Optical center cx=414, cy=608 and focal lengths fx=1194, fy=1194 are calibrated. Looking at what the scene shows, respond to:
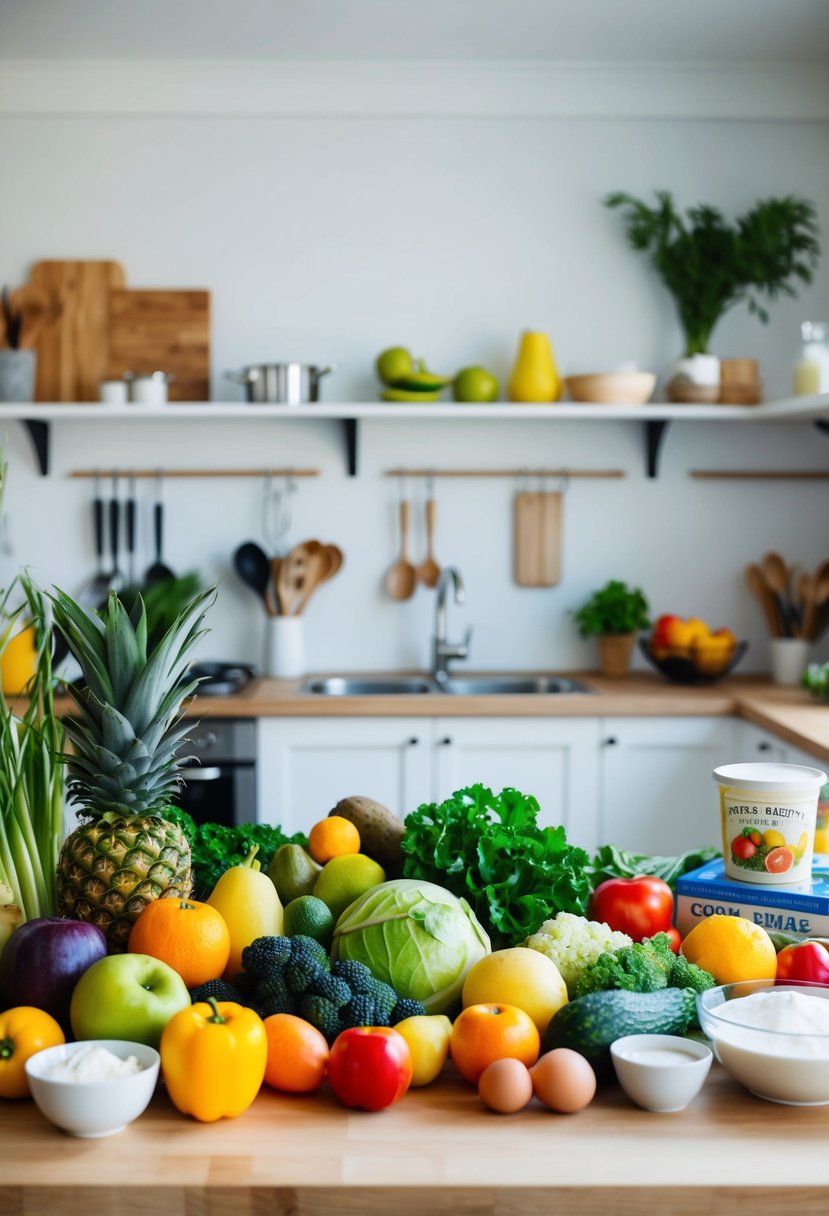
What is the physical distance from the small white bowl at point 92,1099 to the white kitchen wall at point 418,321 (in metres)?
2.95

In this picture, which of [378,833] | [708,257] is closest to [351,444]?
[708,257]

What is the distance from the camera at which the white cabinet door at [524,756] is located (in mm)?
3377

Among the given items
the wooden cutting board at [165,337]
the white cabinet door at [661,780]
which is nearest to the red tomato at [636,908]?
the white cabinet door at [661,780]

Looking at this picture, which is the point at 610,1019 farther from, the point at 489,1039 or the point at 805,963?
the point at 805,963

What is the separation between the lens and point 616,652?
3.85m

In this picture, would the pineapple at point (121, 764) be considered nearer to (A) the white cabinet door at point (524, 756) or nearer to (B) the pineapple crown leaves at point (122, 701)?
(B) the pineapple crown leaves at point (122, 701)

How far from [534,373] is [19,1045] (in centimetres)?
298

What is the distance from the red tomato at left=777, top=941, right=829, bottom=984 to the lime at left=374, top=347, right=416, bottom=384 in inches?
105

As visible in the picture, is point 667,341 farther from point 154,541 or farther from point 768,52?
point 154,541

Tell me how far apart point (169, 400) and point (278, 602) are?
29.2 inches

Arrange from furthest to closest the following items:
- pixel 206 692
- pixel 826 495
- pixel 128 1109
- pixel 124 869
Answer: pixel 826 495
pixel 206 692
pixel 124 869
pixel 128 1109

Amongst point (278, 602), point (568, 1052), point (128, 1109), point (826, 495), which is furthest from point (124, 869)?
point (826, 495)

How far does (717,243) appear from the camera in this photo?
381 cm

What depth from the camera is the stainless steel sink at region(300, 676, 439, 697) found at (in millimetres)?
3727
